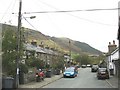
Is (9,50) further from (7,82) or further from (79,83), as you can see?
(79,83)

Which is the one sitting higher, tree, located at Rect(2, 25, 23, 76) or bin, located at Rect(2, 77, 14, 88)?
tree, located at Rect(2, 25, 23, 76)

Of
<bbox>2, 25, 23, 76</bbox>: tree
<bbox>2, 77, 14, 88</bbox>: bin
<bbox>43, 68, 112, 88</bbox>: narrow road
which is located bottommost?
<bbox>43, 68, 112, 88</bbox>: narrow road

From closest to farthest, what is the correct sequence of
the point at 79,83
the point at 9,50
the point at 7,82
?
the point at 7,82 → the point at 9,50 → the point at 79,83

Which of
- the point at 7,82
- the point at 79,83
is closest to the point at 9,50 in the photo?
the point at 7,82

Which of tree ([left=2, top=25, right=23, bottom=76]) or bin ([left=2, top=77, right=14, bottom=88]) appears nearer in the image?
bin ([left=2, top=77, right=14, bottom=88])

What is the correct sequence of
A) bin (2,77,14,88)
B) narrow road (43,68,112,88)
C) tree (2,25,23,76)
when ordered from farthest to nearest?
narrow road (43,68,112,88)
tree (2,25,23,76)
bin (2,77,14,88)

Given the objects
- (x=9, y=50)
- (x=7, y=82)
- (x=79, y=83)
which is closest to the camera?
(x=7, y=82)

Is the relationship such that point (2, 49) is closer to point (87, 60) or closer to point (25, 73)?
point (25, 73)

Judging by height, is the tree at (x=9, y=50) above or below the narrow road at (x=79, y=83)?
above

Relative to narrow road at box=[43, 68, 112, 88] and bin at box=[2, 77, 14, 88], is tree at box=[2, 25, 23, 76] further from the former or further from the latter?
narrow road at box=[43, 68, 112, 88]

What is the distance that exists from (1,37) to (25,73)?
567 cm

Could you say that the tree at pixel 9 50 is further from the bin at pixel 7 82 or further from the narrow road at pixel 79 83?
the narrow road at pixel 79 83

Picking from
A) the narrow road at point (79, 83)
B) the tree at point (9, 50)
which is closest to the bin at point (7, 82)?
the tree at point (9, 50)

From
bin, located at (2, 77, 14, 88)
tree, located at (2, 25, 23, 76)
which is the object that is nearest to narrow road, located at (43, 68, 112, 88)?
tree, located at (2, 25, 23, 76)
